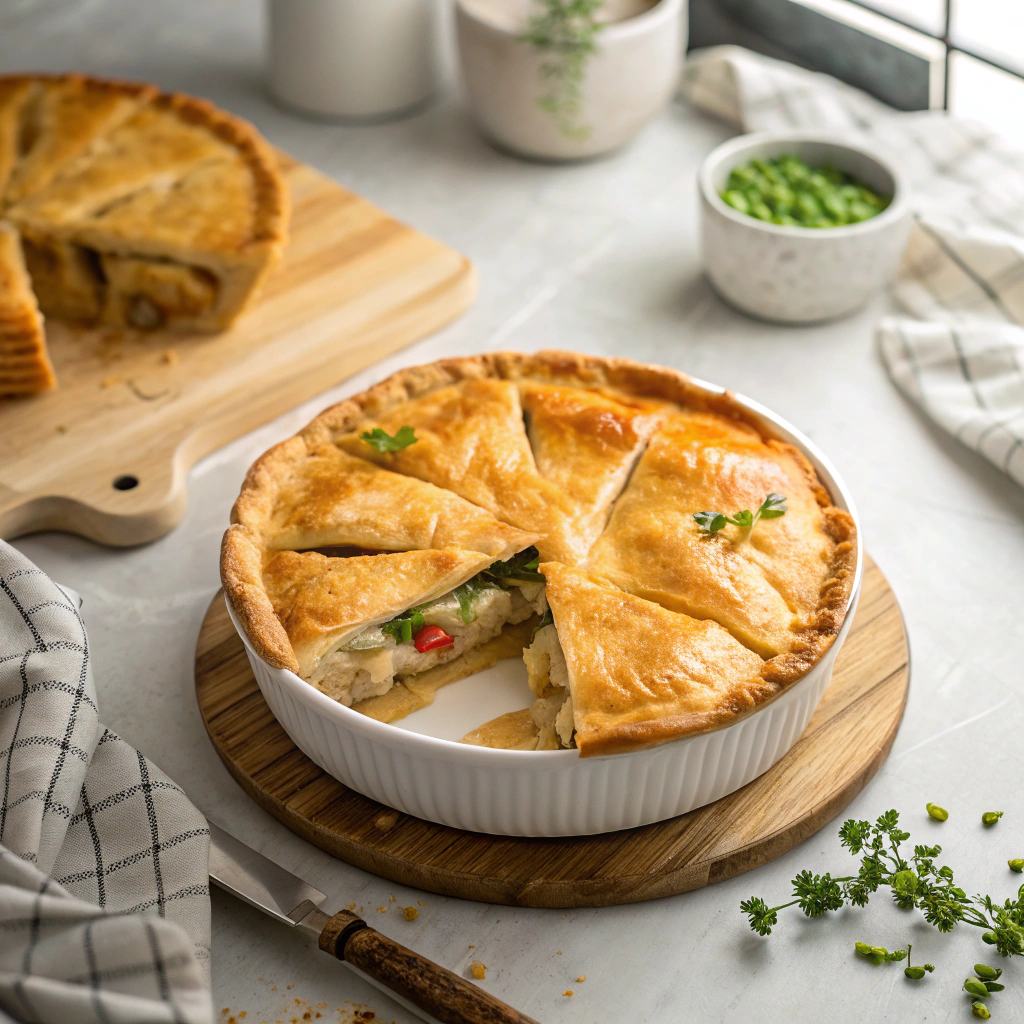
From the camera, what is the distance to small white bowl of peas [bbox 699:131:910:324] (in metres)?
3.95

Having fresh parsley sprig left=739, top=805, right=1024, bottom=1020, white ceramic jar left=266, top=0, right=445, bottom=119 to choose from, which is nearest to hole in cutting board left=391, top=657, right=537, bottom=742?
fresh parsley sprig left=739, top=805, right=1024, bottom=1020

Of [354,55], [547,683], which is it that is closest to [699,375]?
[547,683]

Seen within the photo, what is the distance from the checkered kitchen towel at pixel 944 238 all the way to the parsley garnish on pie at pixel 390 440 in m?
1.76

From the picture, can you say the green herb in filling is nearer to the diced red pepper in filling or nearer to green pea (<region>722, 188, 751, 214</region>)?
the diced red pepper in filling

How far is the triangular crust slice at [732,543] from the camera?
8.77ft

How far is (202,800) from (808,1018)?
1.42 meters

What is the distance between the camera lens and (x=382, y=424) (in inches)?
127

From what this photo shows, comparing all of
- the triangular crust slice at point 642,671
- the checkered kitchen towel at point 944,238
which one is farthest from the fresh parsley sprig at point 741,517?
the checkered kitchen towel at point 944,238

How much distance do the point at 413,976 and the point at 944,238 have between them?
3.16 metres

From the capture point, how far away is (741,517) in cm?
278

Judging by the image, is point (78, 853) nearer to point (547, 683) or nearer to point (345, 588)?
point (345, 588)

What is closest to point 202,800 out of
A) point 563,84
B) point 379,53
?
point 563,84

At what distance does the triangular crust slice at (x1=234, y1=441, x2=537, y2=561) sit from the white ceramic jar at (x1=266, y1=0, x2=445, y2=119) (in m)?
2.49

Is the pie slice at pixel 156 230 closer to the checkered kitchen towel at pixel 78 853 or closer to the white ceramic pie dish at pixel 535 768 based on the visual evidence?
the checkered kitchen towel at pixel 78 853
